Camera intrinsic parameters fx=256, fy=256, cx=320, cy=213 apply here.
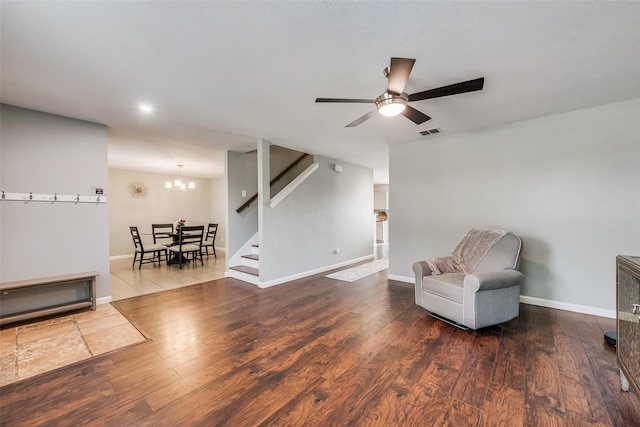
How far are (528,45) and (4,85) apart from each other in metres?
4.48

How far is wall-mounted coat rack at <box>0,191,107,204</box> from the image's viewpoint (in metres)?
2.85

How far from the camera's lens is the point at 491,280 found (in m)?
2.46

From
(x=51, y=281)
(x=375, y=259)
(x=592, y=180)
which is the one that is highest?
(x=592, y=180)

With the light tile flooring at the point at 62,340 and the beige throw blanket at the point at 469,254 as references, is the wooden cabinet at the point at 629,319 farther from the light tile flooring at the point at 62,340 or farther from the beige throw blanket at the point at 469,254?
the light tile flooring at the point at 62,340

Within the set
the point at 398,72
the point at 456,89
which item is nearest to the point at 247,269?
the point at 398,72

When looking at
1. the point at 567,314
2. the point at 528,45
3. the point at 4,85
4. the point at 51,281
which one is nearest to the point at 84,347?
the point at 51,281

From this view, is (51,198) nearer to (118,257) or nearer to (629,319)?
(118,257)

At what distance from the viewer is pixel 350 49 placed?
1.88 m

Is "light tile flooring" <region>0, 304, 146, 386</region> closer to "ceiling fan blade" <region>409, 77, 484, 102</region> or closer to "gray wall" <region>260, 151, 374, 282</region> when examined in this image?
"gray wall" <region>260, 151, 374, 282</region>

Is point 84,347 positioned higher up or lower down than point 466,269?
lower down

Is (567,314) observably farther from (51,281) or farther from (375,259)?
(51,281)

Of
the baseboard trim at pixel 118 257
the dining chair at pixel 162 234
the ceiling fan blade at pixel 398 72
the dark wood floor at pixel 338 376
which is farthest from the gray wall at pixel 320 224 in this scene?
the baseboard trim at pixel 118 257

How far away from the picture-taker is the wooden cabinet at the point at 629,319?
148 centimetres

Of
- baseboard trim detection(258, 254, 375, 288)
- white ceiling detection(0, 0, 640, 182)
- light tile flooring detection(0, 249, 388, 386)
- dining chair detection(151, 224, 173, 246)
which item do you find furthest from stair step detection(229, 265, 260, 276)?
white ceiling detection(0, 0, 640, 182)
